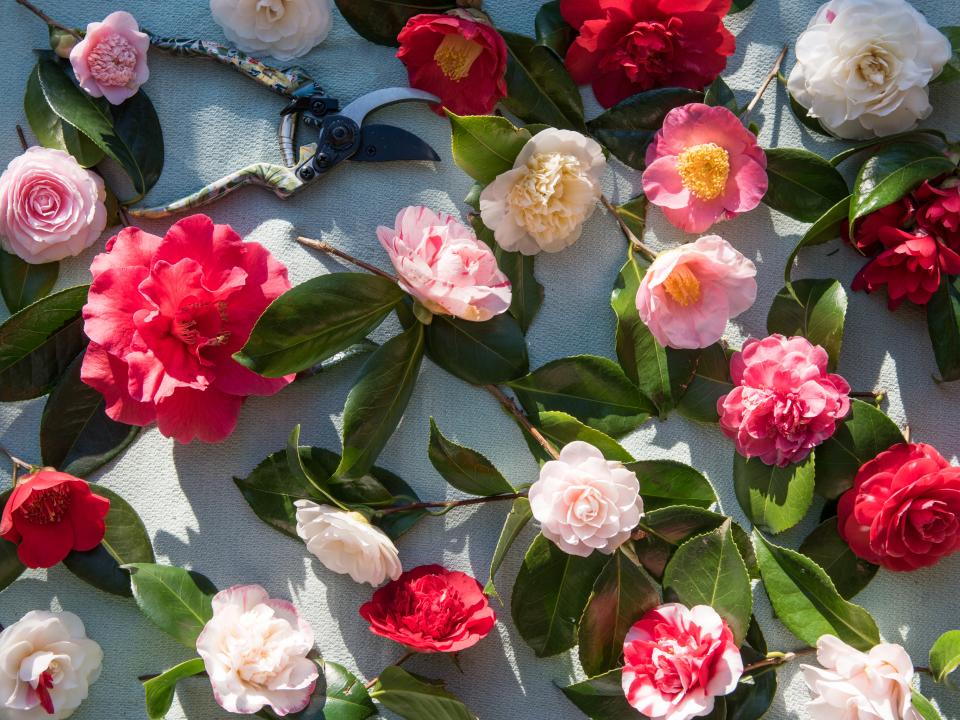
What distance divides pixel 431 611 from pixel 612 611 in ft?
0.49

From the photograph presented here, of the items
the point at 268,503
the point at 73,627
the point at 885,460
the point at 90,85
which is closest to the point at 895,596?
the point at 885,460

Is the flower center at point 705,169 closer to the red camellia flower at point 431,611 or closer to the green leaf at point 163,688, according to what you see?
the red camellia flower at point 431,611

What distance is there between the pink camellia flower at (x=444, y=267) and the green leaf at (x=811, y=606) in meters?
0.30

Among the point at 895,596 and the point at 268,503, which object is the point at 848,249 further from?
the point at 268,503

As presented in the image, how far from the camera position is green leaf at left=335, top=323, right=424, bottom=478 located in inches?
33.1

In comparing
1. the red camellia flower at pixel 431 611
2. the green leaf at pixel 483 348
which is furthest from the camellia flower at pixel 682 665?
the green leaf at pixel 483 348

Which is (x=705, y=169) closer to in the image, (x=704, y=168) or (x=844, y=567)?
(x=704, y=168)

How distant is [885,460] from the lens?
840 millimetres

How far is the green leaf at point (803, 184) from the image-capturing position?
891 mm

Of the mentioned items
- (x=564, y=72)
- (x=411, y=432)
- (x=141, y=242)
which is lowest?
(x=411, y=432)

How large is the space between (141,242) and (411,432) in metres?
0.27

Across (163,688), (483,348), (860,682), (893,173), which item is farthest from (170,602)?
(893,173)

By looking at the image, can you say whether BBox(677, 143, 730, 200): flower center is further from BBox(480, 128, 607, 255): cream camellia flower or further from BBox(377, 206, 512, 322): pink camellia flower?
BBox(377, 206, 512, 322): pink camellia flower

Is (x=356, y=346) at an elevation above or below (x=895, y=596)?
above
